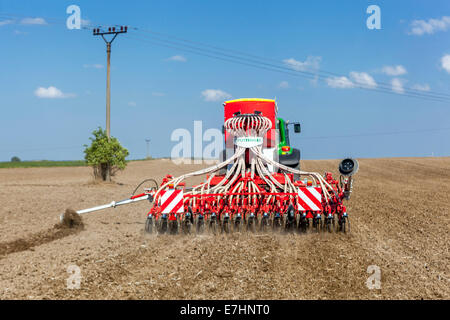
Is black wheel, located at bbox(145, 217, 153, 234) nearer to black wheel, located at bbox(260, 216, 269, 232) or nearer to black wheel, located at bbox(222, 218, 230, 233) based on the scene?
black wheel, located at bbox(222, 218, 230, 233)

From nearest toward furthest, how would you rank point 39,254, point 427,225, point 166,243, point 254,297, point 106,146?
point 254,297
point 39,254
point 166,243
point 427,225
point 106,146

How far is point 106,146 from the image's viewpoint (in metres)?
24.0

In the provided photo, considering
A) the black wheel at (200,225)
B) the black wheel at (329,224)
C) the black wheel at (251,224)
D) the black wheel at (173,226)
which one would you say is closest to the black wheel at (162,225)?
the black wheel at (173,226)

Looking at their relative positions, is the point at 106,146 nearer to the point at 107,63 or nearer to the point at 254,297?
the point at 107,63

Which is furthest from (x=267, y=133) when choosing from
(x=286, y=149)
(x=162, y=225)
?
(x=162, y=225)

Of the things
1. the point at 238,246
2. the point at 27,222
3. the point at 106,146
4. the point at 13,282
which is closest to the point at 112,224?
the point at 27,222

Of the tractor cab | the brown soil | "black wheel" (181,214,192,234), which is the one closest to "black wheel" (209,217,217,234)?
the brown soil

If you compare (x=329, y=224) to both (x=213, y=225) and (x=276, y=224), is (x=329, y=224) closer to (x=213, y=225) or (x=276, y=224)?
(x=276, y=224)

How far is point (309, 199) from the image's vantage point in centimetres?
887

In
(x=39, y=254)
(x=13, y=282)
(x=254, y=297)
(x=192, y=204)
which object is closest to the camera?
(x=254, y=297)

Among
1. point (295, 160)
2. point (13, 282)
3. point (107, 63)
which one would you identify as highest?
point (107, 63)

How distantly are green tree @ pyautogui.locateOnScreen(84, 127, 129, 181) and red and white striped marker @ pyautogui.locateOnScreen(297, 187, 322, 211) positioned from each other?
1679 cm

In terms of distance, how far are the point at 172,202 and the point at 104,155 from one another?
1568 cm

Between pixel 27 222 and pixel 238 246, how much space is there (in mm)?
6569
